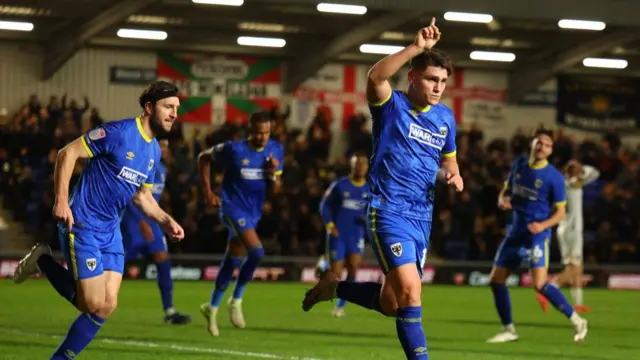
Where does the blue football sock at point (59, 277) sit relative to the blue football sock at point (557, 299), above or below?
above

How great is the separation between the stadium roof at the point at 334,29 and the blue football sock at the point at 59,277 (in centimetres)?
1747

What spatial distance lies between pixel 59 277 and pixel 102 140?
3.83 feet

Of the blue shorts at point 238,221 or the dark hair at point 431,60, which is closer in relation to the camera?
the dark hair at point 431,60

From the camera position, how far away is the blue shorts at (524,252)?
13375 millimetres

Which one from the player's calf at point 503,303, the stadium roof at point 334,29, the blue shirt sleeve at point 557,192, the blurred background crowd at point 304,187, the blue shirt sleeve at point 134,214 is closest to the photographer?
the player's calf at point 503,303

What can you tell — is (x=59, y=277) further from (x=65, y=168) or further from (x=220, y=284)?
(x=220, y=284)

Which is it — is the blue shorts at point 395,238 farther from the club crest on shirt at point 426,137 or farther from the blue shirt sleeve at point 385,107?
the blue shirt sleeve at point 385,107

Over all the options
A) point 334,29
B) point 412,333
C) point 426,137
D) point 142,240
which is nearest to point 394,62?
point 426,137

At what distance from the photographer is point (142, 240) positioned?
1481 centimetres

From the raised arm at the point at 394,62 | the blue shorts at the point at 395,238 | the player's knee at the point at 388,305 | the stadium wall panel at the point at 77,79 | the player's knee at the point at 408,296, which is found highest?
the stadium wall panel at the point at 77,79

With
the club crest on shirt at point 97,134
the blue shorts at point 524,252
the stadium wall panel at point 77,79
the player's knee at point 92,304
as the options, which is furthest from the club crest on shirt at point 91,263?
the stadium wall panel at point 77,79

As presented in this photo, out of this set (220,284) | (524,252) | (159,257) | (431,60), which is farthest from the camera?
(159,257)

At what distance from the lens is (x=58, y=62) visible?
3041cm

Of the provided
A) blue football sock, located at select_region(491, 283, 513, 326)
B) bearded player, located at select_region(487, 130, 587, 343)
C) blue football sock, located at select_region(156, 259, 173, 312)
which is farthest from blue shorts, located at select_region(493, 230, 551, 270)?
blue football sock, located at select_region(156, 259, 173, 312)
